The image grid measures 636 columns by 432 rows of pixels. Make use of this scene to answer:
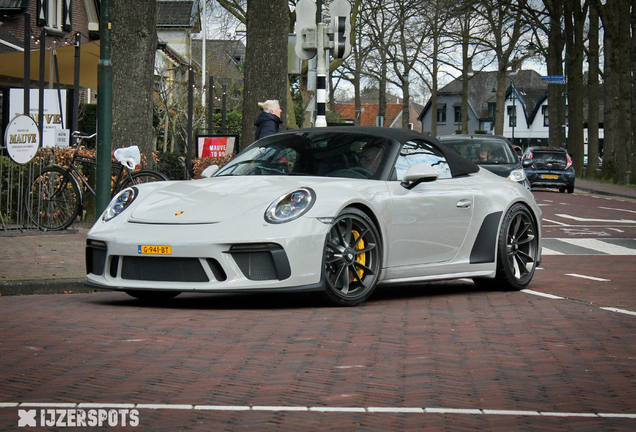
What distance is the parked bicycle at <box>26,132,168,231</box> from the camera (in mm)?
12719

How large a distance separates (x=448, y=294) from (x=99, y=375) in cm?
427

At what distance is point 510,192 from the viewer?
8633 millimetres

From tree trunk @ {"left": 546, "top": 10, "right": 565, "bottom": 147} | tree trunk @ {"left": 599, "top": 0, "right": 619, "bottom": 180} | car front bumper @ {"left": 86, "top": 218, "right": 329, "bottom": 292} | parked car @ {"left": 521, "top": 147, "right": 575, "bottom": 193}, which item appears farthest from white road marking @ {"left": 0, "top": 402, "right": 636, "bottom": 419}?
tree trunk @ {"left": 546, "top": 10, "right": 565, "bottom": 147}

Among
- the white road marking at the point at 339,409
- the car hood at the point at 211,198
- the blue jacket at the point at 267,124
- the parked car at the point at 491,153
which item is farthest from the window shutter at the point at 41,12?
the white road marking at the point at 339,409

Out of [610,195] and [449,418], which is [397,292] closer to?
[449,418]

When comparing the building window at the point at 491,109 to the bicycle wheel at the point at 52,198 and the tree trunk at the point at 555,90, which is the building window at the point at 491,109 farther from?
the bicycle wheel at the point at 52,198

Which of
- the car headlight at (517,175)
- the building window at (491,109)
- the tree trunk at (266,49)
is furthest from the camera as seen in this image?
the building window at (491,109)

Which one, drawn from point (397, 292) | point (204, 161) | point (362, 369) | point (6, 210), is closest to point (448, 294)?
point (397, 292)

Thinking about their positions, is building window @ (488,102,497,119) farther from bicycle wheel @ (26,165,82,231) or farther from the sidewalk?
bicycle wheel @ (26,165,82,231)

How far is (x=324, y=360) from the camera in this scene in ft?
17.1

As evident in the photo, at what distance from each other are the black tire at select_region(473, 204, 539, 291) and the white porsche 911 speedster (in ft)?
0.04

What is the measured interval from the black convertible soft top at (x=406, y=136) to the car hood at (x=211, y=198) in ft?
2.73

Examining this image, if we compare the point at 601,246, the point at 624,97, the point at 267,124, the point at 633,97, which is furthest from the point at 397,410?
the point at 624,97

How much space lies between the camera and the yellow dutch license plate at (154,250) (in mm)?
6699
